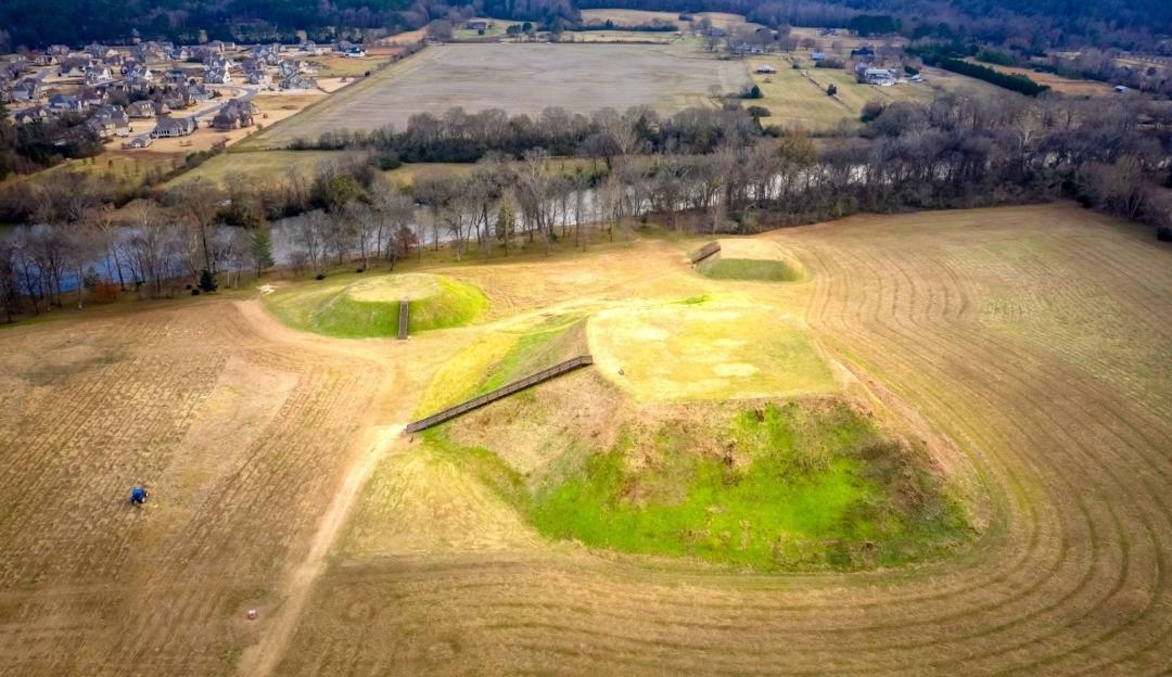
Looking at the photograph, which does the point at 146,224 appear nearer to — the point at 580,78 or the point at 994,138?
the point at 994,138

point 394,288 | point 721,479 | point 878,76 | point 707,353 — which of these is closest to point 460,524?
point 721,479

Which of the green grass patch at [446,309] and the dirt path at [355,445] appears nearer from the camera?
the dirt path at [355,445]

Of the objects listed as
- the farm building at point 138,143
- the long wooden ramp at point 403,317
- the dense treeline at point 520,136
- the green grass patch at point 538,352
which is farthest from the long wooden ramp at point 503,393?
the farm building at point 138,143

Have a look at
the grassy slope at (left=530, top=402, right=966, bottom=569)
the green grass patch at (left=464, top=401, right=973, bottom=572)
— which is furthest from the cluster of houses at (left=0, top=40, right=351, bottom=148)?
the grassy slope at (left=530, top=402, right=966, bottom=569)

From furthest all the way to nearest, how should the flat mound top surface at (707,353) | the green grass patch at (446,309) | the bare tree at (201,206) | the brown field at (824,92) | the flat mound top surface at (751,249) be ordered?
the brown field at (824,92) → the bare tree at (201,206) → the flat mound top surface at (751,249) → the green grass patch at (446,309) → the flat mound top surface at (707,353)

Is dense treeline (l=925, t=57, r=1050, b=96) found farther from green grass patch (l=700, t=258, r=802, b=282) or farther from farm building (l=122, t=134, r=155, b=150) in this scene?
farm building (l=122, t=134, r=155, b=150)

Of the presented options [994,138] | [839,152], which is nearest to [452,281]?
[839,152]

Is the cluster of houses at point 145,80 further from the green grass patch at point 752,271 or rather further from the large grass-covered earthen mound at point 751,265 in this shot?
the green grass patch at point 752,271
